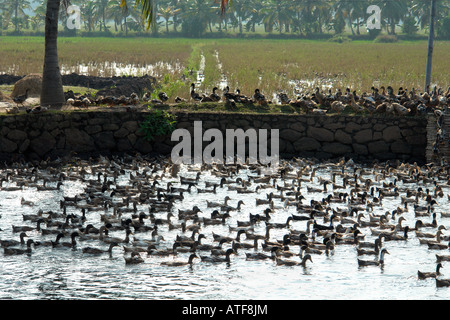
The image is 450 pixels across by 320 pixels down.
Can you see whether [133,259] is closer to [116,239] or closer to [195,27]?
[116,239]

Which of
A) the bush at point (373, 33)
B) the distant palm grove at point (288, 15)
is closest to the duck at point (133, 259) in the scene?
the distant palm grove at point (288, 15)

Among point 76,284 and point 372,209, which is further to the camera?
point 372,209

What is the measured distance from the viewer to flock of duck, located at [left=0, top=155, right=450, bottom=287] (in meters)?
13.7

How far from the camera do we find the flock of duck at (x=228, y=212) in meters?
13.7

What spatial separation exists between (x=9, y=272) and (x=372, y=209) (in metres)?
9.22

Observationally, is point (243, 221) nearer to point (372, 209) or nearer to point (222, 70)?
point (372, 209)

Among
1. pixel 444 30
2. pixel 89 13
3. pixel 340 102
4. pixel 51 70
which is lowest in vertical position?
pixel 340 102

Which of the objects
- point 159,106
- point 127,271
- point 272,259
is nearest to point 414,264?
point 272,259

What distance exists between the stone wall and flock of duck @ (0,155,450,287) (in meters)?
1.26

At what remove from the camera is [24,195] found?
59.7 feet

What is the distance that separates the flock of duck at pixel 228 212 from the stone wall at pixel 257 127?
4.14ft

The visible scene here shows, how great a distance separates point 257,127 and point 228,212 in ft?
28.1

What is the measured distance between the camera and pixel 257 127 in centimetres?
2473

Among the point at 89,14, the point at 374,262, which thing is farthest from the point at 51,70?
the point at 89,14
